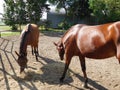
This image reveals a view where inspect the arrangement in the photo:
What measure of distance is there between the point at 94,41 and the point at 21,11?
892 inches

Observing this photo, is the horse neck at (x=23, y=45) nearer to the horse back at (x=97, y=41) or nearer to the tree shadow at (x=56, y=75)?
the tree shadow at (x=56, y=75)

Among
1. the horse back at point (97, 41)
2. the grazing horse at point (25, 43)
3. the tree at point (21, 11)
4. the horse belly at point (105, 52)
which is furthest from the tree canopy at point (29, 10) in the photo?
the horse belly at point (105, 52)

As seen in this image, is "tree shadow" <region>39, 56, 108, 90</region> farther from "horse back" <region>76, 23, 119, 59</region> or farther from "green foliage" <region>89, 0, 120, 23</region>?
"green foliage" <region>89, 0, 120, 23</region>

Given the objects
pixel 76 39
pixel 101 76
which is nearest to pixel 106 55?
pixel 76 39

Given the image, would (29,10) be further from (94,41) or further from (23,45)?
(94,41)

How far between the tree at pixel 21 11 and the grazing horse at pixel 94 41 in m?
21.3

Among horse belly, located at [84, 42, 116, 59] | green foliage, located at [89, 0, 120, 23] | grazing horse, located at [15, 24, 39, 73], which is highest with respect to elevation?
horse belly, located at [84, 42, 116, 59]

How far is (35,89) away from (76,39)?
1.56 m

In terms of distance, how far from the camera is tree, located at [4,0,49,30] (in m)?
27.2

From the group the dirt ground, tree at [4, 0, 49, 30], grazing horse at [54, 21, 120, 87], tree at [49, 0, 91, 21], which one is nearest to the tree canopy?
tree at [4, 0, 49, 30]

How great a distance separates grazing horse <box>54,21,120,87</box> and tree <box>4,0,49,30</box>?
21336mm

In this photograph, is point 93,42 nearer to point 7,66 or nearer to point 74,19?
point 7,66

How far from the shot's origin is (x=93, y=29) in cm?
553

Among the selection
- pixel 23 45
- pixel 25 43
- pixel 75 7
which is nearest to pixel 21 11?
pixel 75 7
